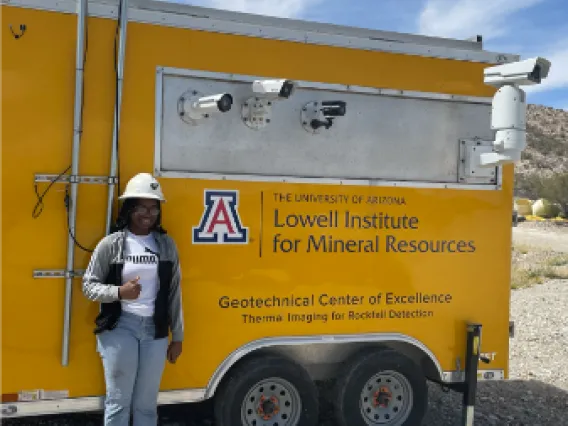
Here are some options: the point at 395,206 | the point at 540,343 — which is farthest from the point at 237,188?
the point at 540,343

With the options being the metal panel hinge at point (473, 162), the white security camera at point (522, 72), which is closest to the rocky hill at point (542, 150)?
the metal panel hinge at point (473, 162)

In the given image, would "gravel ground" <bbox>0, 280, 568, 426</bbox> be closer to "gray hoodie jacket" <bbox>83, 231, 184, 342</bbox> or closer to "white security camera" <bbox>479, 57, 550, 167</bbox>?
"gray hoodie jacket" <bbox>83, 231, 184, 342</bbox>

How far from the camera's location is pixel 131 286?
12.0 feet

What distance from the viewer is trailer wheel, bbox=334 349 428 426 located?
4.61 meters

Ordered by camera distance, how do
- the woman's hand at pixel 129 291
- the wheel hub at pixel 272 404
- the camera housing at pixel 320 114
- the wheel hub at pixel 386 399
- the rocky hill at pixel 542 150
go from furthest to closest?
the rocky hill at pixel 542 150 → the wheel hub at pixel 386 399 → the wheel hub at pixel 272 404 → the camera housing at pixel 320 114 → the woman's hand at pixel 129 291

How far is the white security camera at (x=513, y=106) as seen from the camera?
4.37 meters

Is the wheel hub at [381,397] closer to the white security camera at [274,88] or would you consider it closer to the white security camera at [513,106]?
the white security camera at [513,106]

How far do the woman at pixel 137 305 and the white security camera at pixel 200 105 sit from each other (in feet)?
1.85

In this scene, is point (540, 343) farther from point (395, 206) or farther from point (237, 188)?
point (237, 188)

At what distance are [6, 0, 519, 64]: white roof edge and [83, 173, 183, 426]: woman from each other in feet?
3.68

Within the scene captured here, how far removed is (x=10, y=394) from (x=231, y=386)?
141 centimetres

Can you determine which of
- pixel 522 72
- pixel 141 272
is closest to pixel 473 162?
pixel 522 72

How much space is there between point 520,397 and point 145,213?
181 inches

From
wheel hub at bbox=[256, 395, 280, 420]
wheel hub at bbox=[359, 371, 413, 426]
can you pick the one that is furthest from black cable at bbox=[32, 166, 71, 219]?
wheel hub at bbox=[359, 371, 413, 426]
